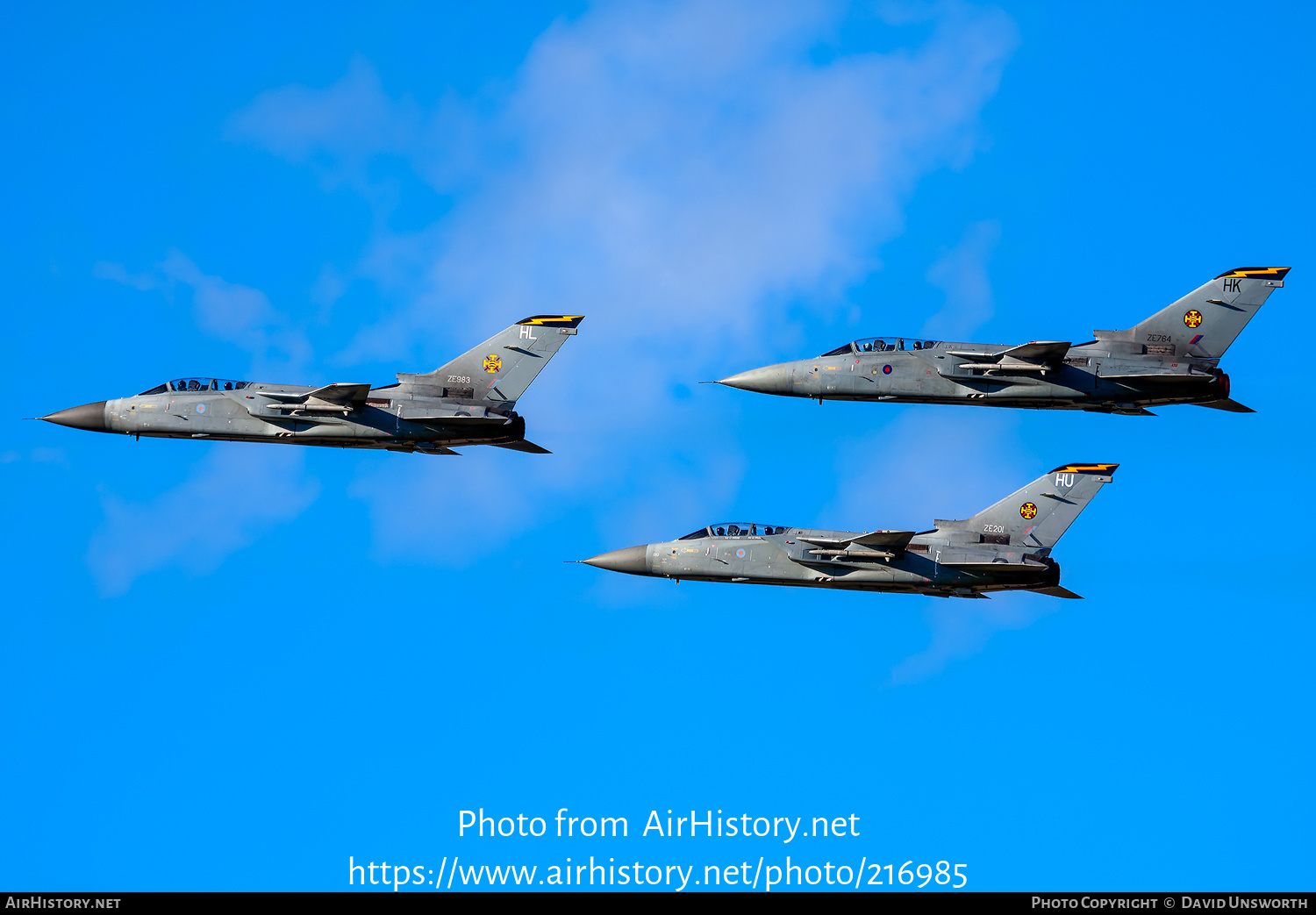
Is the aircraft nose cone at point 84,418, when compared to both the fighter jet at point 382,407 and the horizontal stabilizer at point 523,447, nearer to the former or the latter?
the fighter jet at point 382,407

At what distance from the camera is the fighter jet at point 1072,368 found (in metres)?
84.7

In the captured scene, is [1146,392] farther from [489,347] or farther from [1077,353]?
[489,347]

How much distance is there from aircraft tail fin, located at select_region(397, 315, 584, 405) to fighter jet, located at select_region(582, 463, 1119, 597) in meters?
6.86

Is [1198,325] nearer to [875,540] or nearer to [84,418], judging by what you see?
[875,540]

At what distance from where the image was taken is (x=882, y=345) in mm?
86062

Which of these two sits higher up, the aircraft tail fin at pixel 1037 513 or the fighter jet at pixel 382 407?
the fighter jet at pixel 382 407

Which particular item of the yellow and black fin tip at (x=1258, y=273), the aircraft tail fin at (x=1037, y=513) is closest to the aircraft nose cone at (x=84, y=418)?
the aircraft tail fin at (x=1037, y=513)

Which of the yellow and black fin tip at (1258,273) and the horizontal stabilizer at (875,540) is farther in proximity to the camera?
the yellow and black fin tip at (1258,273)

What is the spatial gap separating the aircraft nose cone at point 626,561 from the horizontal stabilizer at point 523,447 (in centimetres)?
420

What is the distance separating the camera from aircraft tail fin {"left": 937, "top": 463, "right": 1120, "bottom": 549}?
83500mm

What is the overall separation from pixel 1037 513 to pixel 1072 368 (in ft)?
17.8
